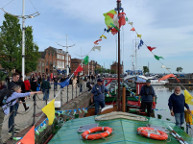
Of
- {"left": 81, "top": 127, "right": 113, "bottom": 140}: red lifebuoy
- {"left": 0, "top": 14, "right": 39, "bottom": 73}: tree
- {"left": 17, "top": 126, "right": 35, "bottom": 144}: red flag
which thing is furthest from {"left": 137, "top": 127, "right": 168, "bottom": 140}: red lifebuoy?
{"left": 0, "top": 14, "right": 39, "bottom": 73}: tree

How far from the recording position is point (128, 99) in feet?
31.0

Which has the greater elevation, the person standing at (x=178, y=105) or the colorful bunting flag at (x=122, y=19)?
the colorful bunting flag at (x=122, y=19)

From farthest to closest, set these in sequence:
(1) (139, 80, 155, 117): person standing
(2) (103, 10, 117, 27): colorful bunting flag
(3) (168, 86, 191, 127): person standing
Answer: (1) (139, 80, 155, 117): person standing, (3) (168, 86, 191, 127): person standing, (2) (103, 10, 117, 27): colorful bunting flag

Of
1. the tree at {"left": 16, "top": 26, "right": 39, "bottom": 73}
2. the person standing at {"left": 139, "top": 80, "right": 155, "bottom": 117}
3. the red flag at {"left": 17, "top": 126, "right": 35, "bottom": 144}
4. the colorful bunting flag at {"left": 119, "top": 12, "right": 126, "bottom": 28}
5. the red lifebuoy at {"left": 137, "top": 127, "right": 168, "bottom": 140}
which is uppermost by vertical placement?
the tree at {"left": 16, "top": 26, "right": 39, "bottom": 73}

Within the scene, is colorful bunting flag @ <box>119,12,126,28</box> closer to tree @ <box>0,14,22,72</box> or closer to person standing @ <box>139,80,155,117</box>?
person standing @ <box>139,80,155,117</box>

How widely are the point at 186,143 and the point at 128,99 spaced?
6.22 metres

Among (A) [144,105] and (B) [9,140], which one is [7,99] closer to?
(B) [9,140]

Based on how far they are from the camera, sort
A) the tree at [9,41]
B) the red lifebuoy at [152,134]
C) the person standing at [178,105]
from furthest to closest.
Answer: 1. the tree at [9,41]
2. the person standing at [178,105]
3. the red lifebuoy at [152,134]

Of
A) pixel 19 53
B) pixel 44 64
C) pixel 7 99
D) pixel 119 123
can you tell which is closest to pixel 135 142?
pixel 119 123

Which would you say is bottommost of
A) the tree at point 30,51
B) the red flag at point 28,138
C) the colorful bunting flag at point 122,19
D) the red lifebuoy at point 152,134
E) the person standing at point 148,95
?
the red flag at point 28,138

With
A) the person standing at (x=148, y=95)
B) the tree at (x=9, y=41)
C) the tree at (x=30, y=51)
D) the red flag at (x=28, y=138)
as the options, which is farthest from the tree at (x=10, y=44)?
the red flag at (x=28, y=138)

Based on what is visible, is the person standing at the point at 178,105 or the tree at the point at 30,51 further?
the tree at the point at 30,51

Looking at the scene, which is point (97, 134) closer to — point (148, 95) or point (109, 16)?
point (109, 16)

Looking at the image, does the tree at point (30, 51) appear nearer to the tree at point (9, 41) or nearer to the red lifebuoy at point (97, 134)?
the tree at point (9, 41)
